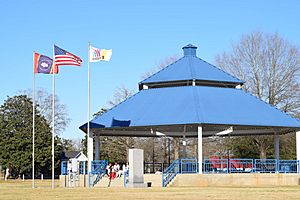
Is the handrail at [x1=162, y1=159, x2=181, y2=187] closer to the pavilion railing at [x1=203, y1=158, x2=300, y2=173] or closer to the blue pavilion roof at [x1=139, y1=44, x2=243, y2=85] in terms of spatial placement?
the pavilion railing at [x1=203, y1=158, x2=300, y2=173]

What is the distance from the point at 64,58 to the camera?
4103cm

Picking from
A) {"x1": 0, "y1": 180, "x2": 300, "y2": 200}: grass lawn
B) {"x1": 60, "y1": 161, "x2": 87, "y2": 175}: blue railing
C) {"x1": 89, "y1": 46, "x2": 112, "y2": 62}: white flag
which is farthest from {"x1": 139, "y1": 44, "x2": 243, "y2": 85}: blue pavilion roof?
{"x1": 0, "y1": 180, "x2": 300, "y2": 200}: grass lawn

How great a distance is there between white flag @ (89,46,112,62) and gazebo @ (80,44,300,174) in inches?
167

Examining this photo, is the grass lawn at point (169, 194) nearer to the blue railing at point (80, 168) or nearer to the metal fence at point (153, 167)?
the blue railing at point (80, 168)

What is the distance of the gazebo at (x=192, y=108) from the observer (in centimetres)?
4097

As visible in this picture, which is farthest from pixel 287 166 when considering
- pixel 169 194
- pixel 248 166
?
pixel 169 194

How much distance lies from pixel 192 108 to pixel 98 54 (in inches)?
280

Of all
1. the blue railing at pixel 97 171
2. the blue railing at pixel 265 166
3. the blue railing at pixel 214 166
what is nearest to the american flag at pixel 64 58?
the blue railing at pixel 97 171

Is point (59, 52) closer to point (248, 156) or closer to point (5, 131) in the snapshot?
point (248, 156)

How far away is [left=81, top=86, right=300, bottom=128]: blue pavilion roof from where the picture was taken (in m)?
40.9

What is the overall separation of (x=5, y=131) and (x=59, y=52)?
1641 inches

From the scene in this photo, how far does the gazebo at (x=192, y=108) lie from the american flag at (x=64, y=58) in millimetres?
4957

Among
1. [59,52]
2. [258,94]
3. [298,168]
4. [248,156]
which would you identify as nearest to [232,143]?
[248,156]

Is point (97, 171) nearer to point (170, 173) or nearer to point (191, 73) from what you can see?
point (170, 173)
